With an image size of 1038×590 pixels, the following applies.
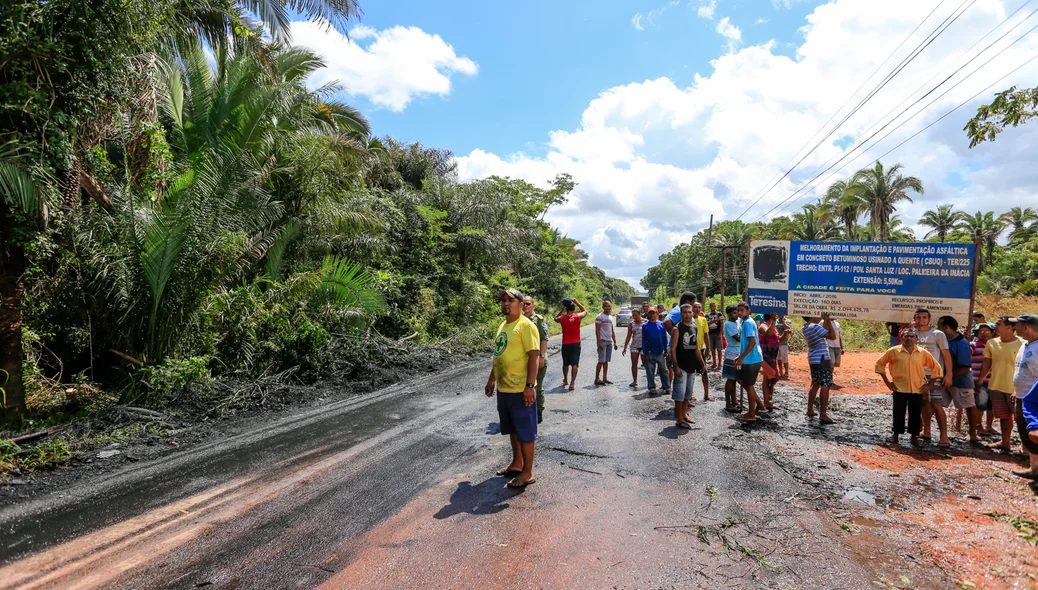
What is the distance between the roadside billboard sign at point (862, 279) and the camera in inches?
360

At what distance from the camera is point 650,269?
522 ft

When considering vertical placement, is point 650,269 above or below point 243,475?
above

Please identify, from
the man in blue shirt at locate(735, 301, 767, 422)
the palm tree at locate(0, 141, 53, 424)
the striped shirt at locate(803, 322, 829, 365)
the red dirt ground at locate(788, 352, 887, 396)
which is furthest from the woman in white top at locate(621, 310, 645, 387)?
the palm tree at locate(0, 141, 53, 424)

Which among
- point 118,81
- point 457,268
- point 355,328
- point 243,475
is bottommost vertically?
point 243,475

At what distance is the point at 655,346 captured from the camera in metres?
9.33

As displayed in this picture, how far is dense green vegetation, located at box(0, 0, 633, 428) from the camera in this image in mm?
5809

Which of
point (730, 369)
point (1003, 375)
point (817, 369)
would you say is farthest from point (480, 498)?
point (1003, 375)

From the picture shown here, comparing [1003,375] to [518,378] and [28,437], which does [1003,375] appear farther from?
[28,437]

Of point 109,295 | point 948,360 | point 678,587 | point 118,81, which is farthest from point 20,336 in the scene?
point 948,360

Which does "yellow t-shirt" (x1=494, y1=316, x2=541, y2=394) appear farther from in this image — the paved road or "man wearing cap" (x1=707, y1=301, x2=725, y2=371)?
"man wearing cap" (x1=707, y1=301, x2=725, y2=371)

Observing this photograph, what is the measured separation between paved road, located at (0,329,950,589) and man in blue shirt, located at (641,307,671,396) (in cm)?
294

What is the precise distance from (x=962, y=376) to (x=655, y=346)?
14.0 feet

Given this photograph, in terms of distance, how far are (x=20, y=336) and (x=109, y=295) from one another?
1.23 metres

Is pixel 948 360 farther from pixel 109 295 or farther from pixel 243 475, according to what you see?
pixel 109 295
